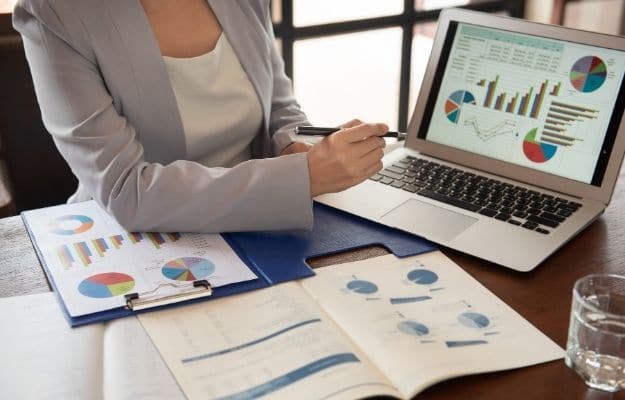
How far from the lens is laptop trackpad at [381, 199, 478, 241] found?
1196mm

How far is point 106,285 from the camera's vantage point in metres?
1.05

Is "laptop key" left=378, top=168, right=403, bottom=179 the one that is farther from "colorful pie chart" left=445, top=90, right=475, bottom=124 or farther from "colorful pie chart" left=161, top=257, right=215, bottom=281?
"colorful pie chart" left=161, top=257, right=215, bottom=281

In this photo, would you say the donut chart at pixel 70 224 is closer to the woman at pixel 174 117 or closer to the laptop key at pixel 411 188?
the woman at pixel 174 117

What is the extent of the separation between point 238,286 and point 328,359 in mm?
200

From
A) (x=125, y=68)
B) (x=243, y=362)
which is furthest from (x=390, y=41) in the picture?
(x=243, y=362)

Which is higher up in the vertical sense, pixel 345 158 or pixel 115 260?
pixel 345 158

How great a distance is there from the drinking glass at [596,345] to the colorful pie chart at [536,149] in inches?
15.5

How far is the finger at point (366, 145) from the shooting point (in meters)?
1.23

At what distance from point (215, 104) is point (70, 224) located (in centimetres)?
36

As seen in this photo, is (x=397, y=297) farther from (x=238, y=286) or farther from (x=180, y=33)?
(x=180, y=33)

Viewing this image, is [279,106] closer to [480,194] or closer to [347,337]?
[480,194]

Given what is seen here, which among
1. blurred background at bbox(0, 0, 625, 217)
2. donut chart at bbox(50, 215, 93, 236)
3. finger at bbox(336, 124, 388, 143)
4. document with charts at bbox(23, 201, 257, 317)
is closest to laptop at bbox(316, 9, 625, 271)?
finger at bbox(336, 124, 388, 143)

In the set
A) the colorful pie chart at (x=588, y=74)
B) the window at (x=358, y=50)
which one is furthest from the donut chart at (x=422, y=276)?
the window at (x=358, y=50)

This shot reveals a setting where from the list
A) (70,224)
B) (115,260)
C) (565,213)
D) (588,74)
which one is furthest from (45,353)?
(588,74)
